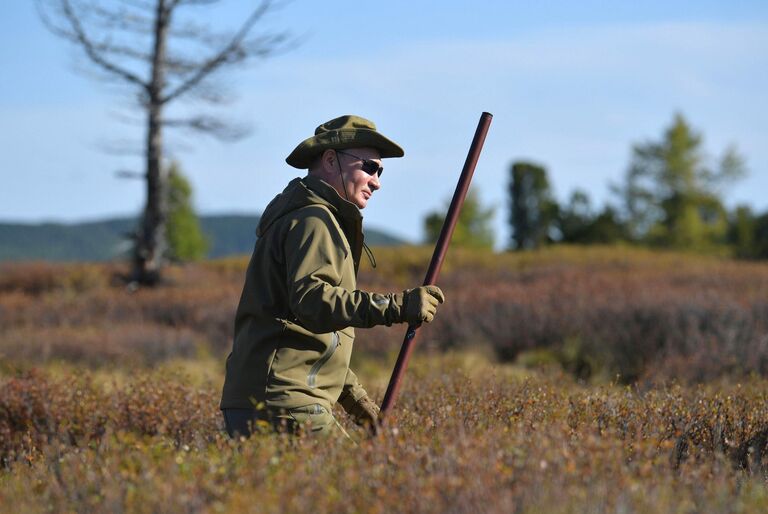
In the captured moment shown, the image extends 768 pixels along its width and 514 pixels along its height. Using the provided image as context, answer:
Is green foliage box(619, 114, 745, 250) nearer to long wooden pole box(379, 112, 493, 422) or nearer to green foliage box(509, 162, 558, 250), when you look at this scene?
green foliage box(509, 162, 558, 250)

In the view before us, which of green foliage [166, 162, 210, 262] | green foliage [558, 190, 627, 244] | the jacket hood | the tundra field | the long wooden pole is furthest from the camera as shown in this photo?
green foliage [166, 162, 210, 262]

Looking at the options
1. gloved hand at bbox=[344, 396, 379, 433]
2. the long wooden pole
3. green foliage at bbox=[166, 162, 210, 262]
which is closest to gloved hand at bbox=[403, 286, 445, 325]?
the long wooden pole

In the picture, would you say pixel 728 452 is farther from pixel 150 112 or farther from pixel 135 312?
pixel 150 112

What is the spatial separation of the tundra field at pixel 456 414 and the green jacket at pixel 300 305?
0.26 m

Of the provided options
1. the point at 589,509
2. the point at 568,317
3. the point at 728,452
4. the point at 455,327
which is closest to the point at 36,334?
the point at 455,327

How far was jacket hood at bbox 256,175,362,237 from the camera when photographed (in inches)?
Result: 175

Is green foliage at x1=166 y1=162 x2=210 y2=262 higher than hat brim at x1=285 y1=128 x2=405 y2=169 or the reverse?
the reverse

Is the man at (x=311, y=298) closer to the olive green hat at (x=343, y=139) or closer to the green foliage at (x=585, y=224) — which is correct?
the olive green hat at (x=343, y=139)

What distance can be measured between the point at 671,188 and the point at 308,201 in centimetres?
4148

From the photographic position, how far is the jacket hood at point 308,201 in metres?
4.43

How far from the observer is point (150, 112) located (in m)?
20.3

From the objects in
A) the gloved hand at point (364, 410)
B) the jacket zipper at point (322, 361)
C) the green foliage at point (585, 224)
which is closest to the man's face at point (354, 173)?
the jacket zipper at point (322, 361)

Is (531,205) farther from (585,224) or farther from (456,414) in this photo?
(456,414)

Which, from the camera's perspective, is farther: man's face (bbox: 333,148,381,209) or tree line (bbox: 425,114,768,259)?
tree line (bbox: 425,114,768,259)
